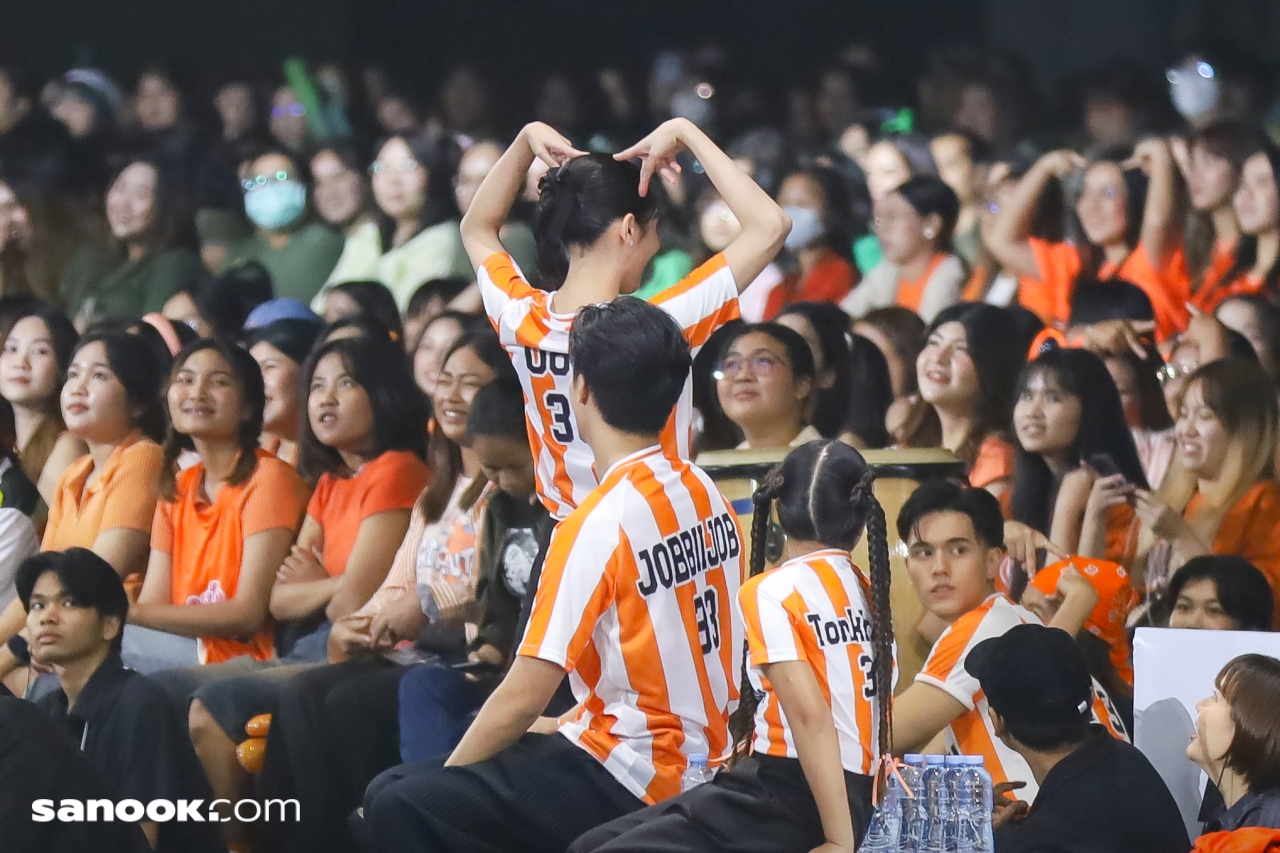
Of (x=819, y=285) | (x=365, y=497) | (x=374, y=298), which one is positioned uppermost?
(x=374, y=298)

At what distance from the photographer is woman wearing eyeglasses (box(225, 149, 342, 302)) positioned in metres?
5.45

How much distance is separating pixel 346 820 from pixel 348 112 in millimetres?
2761

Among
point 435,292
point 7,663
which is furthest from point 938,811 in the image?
point 435,292

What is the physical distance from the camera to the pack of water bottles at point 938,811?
2.73 m

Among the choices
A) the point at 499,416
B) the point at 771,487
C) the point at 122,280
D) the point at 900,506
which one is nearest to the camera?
the point at 771,487

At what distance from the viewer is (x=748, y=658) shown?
Result: 2.45 metres

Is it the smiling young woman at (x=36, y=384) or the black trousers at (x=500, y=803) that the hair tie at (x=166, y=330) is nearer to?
the smiling young woman at (x=36, y=384)

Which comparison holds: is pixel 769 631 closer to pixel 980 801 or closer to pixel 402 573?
pixel 980 801

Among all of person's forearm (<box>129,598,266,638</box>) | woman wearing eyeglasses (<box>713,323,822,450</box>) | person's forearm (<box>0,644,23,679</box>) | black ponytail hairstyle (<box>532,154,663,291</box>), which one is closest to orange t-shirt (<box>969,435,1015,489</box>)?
woman wearing eyeglasses (<box>713,323,822,450</box>)

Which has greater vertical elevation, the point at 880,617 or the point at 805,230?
the point at 805,230

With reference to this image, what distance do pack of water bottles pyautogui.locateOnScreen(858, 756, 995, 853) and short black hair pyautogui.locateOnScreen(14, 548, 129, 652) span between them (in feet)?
6.65

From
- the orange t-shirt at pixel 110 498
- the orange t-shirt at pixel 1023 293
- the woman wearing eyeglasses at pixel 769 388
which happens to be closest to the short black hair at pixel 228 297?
the orange t-shirt at pixel 110 498

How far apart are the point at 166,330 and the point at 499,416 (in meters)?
1.59

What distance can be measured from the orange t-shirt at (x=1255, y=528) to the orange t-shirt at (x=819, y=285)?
5.02 ft
